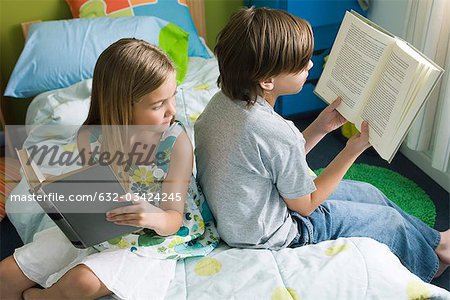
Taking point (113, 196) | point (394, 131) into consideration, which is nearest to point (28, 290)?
point (113, 196)

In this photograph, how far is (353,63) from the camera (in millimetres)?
1215

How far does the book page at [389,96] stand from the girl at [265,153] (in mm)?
39

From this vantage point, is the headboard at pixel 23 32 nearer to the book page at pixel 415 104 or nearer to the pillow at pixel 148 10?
the pillow at pixel 148 10

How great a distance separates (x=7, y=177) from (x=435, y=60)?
1721 millimetres

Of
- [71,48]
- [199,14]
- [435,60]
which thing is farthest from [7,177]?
[435,60]

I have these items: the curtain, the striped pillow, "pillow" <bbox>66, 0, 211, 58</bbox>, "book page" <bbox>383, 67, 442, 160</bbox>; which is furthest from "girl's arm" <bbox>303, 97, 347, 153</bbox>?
the striped pillow

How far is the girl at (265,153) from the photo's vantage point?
107 centimetres

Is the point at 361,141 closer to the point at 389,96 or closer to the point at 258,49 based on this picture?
the point at 389,96

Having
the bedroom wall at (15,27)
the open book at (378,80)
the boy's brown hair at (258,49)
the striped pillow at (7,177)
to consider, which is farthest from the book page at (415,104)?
the bedroom wall at (15,27)

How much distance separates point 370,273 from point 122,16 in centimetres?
157

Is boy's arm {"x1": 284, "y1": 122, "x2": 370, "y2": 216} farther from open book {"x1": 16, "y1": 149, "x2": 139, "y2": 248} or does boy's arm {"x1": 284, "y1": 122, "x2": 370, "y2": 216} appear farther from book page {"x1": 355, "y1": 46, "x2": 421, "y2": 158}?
open book {"x1": 16, "y1": 149, "x2": 139, "y2": 248}

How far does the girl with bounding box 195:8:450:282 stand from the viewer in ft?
3.50

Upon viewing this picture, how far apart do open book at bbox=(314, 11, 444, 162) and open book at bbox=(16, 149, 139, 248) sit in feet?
1.87

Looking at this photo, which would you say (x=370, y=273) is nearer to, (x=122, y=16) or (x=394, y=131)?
(x=394, y=131)
